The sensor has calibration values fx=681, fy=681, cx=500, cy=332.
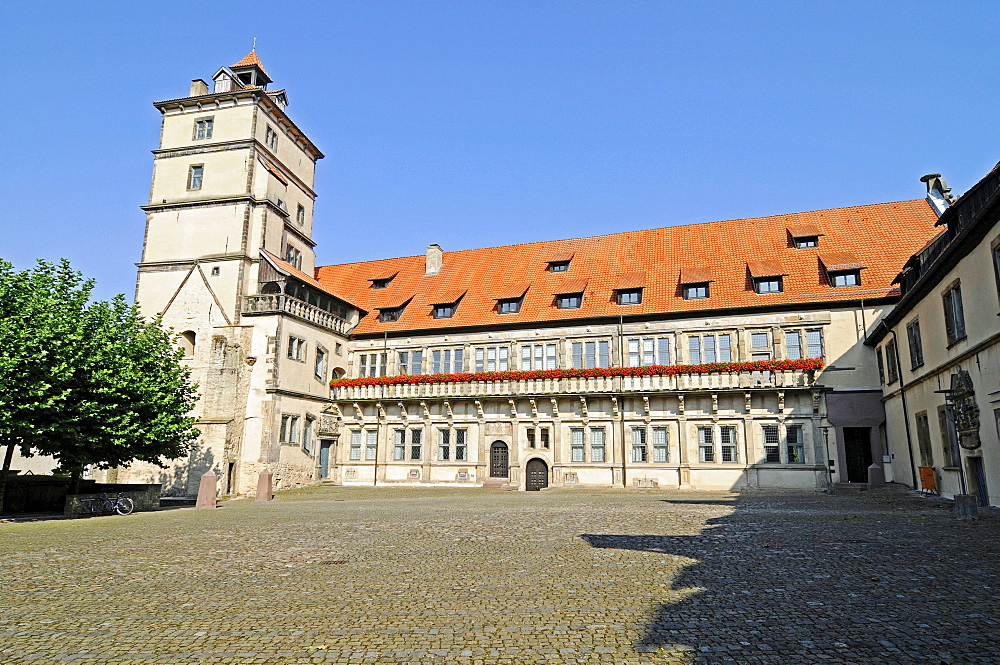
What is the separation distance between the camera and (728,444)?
3312 cm

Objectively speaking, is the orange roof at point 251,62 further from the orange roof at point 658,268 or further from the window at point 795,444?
the window at point 795,444

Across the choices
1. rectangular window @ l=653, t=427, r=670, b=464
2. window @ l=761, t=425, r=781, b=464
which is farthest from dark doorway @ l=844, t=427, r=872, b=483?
rectangular window @ l=653, t=427, r=670, b=464

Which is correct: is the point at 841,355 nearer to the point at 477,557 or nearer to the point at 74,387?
the point at 477,557

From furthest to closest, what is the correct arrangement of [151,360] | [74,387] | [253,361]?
[253,361] → [151,360] → [74,387]

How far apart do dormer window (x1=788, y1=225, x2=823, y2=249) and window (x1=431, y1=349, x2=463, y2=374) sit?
19.5 m

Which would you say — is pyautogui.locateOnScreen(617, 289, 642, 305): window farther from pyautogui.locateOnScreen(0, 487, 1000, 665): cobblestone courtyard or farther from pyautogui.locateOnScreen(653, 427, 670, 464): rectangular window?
pyautogui.locateOnScreen(0, 487, 1000, 665): cobblestone courtyard

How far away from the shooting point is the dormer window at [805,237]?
36.8 metres

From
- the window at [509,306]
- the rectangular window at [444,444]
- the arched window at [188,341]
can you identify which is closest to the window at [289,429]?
the arched window at [188,341]

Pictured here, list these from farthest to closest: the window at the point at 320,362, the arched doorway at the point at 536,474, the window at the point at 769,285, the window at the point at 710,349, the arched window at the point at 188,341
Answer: the window at the point at 320,362, the arched window at the point at 188,341, the arched doorway at the point at 536,474, the window at the point at 769,285, the window at the point at 710,349

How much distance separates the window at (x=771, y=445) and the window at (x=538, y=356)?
36.6 feet

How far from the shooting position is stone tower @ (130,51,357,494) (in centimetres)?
3384

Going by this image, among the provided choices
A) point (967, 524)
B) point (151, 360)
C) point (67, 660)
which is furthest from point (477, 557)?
point (151, 360)

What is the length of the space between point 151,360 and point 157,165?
777 inches

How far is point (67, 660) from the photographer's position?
20.0 ft
